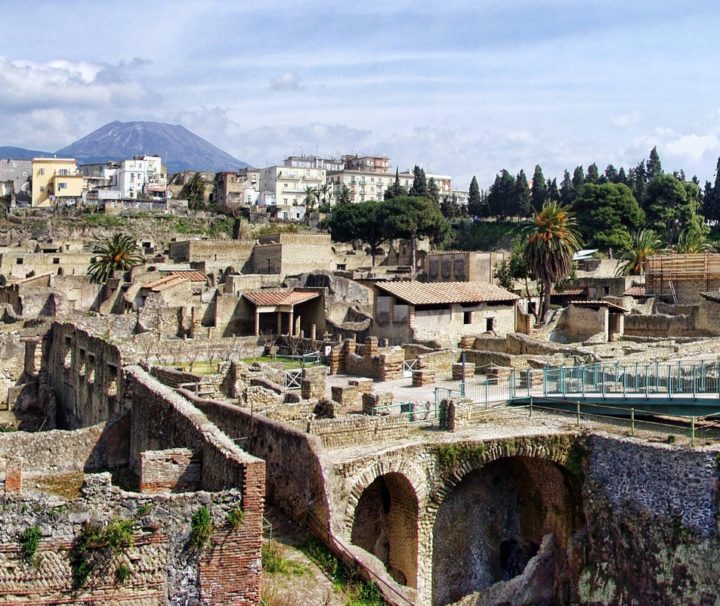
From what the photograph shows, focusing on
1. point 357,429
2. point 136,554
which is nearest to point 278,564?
point 136,554

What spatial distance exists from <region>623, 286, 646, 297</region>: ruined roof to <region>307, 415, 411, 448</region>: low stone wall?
36.2 meters

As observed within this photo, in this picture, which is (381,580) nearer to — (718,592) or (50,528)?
(50,528)

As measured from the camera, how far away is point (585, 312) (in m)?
41.7

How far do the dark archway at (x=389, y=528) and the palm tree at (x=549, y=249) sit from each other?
1325 inches

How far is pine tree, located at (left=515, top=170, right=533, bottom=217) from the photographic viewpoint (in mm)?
115375

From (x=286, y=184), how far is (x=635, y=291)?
98863mm

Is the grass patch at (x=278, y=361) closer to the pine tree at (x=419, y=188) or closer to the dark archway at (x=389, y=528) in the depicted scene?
the dark archway at (x=389, y=528)

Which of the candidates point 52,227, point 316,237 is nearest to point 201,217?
point 52,227

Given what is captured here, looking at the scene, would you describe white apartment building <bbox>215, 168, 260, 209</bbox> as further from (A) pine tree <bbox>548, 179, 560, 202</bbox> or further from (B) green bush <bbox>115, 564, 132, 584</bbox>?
(B) green bush <bbox>115, 564, 132, 584</bbox>

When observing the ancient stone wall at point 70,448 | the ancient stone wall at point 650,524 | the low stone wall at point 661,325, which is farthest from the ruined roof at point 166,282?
the ancient stone wall at point 650,524

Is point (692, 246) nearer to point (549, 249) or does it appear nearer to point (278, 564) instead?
point (549, 249)

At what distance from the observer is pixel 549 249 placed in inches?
2018

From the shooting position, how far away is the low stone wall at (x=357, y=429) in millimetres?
18047

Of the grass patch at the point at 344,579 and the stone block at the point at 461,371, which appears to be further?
the stone block at the point at 461,371
